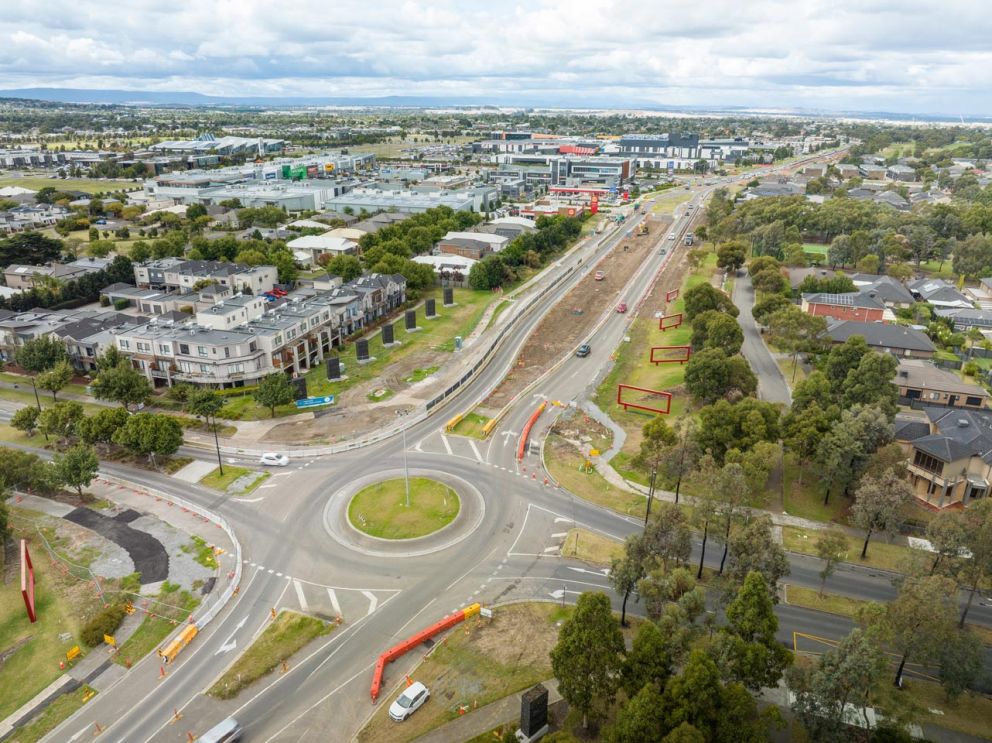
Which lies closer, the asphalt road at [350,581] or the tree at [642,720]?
the tree at [642,720]

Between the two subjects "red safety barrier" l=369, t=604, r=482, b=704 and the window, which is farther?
the window

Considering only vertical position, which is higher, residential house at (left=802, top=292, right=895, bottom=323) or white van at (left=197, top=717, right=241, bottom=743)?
residential house at (left=802, top=292, right=895, bottom=323)

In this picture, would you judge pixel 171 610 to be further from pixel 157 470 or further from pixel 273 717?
pixel 157 470

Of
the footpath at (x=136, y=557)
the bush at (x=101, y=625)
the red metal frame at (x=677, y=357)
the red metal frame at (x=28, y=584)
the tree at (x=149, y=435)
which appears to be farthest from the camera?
the red metal frame at (x=677, y=357)

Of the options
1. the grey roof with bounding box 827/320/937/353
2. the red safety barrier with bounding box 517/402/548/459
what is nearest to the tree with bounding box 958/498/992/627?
the red safety barrier with bounding box 517/402/548/459

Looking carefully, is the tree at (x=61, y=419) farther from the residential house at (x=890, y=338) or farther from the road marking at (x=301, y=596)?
the residential house at (x=890, y=338)

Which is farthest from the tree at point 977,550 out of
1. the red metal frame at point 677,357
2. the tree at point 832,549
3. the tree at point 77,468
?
the tree at point 77,468

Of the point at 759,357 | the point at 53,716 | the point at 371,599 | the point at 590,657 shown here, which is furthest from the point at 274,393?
the point at 759,357

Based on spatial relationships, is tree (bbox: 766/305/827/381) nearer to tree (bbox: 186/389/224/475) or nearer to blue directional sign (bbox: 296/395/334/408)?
blue directional sign (bbox: 296/395/334/408)
